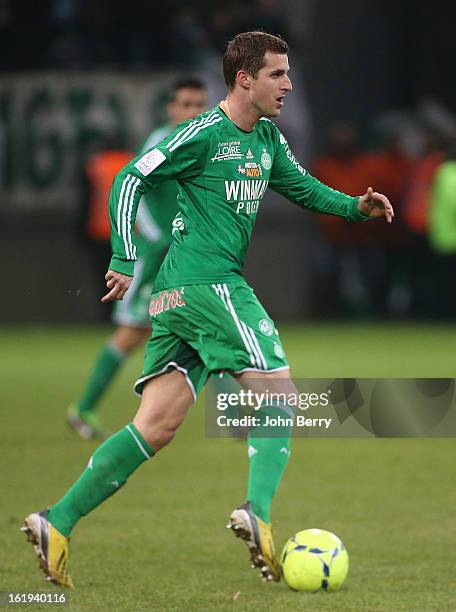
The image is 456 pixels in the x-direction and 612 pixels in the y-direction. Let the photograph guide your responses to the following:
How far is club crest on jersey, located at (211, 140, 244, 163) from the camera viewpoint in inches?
223

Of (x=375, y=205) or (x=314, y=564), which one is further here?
(x=375, y=205)

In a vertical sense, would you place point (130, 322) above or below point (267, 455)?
above

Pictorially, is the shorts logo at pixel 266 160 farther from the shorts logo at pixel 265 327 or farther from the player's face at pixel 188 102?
the player's face at pixel 188 102

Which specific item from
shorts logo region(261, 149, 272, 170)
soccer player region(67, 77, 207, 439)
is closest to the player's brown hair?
shorts logo region(261, 149, 272, 170)

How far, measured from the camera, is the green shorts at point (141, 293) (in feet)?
31.1

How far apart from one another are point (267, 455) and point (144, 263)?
4.08 m

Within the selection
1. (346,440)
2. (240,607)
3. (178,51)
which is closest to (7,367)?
(346,440)

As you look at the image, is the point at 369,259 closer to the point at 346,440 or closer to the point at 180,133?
the point at 346,440

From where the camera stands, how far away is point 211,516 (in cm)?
717

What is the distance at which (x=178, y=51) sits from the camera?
19.5m

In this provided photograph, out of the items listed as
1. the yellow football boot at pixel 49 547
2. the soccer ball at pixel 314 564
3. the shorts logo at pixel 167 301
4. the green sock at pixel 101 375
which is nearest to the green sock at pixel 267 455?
the soccer ball at pixel 314 564

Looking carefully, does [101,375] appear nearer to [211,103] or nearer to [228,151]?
[228,151]

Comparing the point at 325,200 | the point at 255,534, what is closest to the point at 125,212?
the point at 325,200

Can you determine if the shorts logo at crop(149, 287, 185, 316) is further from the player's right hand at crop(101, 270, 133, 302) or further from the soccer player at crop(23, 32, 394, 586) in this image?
the player's right hand at crop(101, 270, 133, 302)
